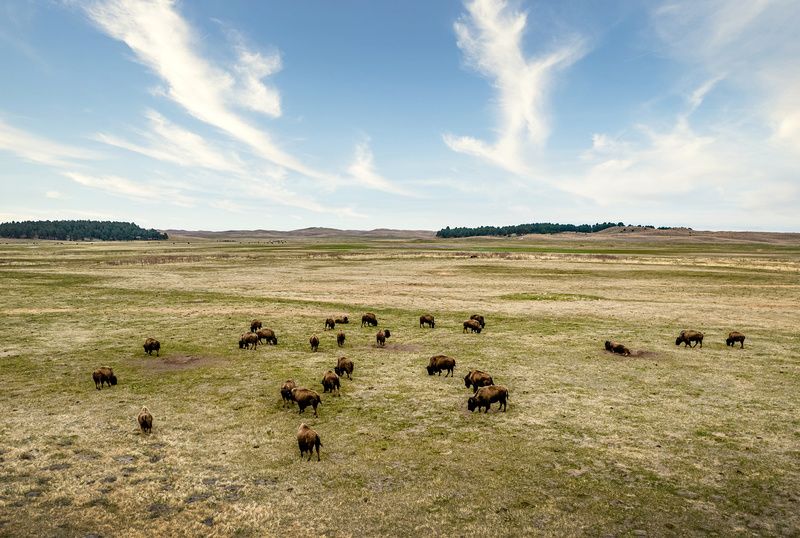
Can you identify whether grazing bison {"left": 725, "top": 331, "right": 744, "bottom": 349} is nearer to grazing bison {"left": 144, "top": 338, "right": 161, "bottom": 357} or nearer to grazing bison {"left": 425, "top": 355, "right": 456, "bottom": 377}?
grazing bison {"left": 425, "top": 355, "right": 456, "bottom": 377}

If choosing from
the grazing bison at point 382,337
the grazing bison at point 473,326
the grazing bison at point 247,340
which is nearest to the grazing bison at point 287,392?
the grazing bison at point 247,340

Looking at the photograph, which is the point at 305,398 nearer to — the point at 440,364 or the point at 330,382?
the point at 330,382

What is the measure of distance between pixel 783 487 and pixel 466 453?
8.13 metres

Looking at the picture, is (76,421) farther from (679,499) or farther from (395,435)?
(679,499)

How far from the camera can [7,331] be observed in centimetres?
2936

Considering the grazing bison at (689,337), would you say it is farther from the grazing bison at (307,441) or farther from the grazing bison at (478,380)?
the grazing bison at (307,441)

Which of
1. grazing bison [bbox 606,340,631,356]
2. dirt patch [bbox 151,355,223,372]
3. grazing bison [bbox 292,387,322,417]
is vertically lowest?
dirt patch [bbox 151,355,223,372]

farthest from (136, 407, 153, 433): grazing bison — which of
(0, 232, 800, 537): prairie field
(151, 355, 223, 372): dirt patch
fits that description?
(151, 355, 223, 372): dirt patch

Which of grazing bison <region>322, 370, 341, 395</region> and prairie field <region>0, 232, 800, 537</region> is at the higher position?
grazing bison <region>322, 370, 341, 395</region>

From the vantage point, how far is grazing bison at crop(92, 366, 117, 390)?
18.7m

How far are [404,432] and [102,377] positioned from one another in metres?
13.3

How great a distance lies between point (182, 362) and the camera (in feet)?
75.8

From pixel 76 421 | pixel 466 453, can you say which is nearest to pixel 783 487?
pixel 466 453

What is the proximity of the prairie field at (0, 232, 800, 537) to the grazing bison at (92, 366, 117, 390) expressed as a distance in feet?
1.28
